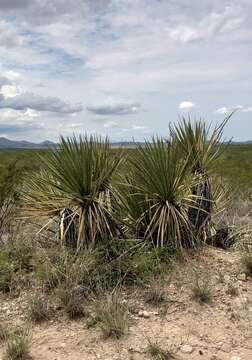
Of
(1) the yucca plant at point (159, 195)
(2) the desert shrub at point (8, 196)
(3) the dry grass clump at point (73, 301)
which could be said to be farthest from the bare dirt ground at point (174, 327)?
(2) the desert shrub at point (8, 196)

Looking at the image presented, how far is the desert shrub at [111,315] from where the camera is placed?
4.85 meters

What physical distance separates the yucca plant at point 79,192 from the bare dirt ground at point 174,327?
101cm

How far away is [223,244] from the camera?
7.28 metres

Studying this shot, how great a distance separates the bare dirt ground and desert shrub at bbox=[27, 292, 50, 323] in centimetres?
8

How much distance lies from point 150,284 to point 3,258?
198 centimetres

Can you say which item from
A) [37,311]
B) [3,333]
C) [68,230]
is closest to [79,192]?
[68,230]

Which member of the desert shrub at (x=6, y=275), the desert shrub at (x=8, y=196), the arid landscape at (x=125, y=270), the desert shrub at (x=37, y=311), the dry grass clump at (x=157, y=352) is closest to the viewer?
the dry grass clump at (x=157, y=352)

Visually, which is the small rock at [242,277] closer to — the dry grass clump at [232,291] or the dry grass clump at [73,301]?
the dry grass clump at [232,291]

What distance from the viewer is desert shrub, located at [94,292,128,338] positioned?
485 cm

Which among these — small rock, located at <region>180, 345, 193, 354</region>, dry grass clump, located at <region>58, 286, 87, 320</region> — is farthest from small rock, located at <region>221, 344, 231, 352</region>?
dry grass clump, located at <region>58, 286, 87, 320</region>

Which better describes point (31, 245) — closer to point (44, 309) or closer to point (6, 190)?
point (44, 309)

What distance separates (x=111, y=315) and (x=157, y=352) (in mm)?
680

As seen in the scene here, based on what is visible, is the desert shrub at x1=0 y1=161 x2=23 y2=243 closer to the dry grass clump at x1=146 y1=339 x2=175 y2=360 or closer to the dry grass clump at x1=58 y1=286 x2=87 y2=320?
the dry grass clump at x1=58 y1=286 x2=87 y2=320

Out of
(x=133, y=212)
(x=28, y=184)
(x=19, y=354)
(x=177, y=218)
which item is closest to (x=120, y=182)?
(x=133, y=212)
